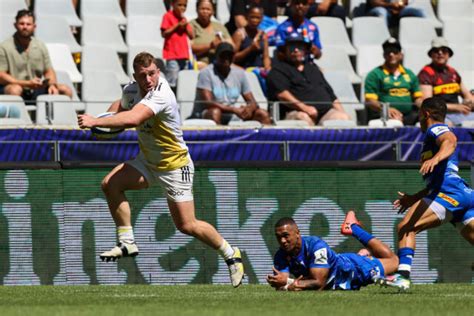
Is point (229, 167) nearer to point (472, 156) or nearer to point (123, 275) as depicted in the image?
point (123, 275)

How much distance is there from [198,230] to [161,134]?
906 millimetres

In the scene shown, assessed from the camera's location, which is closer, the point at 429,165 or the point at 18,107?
the point at 429,165

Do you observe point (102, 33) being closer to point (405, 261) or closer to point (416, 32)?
point (416, 32)

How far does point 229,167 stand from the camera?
44.9 feet

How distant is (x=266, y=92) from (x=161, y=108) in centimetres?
642

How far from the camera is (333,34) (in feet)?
63.6

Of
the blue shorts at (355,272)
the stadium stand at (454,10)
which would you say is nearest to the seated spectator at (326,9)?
the stadium stand at (454,10)

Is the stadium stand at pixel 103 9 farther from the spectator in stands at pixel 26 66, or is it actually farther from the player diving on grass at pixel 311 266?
the player diving on grass at pixel 311 266

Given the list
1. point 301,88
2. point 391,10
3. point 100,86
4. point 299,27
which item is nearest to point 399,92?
point 301,88

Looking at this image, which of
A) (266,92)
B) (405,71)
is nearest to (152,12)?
(266,92)

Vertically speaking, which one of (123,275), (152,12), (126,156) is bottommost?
(123,275)

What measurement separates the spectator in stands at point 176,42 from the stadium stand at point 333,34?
2779 mm

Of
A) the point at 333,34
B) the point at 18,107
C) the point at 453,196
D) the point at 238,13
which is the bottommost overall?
the point at 453,196

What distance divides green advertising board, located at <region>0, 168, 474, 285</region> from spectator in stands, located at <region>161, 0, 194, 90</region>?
360cm
